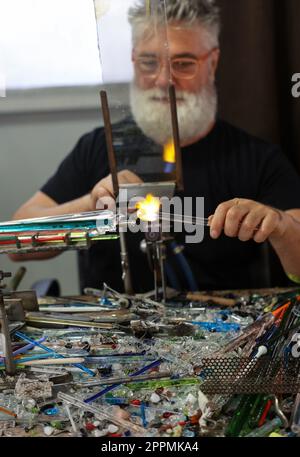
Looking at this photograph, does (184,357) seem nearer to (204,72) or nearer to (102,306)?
(102,306)

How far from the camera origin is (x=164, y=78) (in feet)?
4.22

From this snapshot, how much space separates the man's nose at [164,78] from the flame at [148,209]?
275 mm

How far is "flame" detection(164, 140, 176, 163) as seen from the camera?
49.1 inches

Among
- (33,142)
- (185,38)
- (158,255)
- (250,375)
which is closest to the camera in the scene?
(250,375)

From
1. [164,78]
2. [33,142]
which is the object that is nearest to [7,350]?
A: [164,78]

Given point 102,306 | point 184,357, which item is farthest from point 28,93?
point 184,357

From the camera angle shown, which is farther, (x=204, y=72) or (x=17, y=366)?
(x=204, y=72)

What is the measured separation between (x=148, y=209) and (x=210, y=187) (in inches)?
22.7

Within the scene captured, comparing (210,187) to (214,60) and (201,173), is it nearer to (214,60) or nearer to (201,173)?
(201,173)

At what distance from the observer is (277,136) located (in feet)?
5.68

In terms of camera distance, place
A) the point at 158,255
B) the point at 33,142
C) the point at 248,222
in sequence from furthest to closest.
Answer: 1. the point at 33,142
2. the point at 158,255
3. the point at 248,222

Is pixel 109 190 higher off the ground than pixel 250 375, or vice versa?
pixel 109 190

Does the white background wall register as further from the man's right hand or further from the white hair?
the man's right hand
